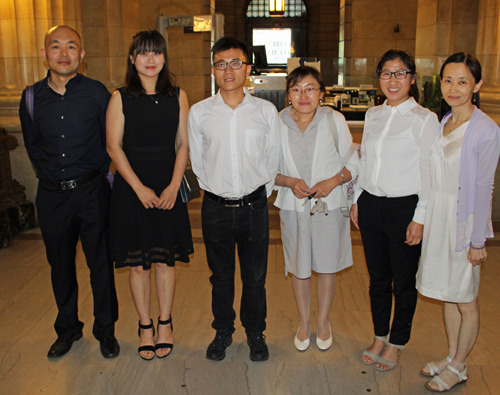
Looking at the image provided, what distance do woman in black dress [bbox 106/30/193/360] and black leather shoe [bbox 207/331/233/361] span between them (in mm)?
305

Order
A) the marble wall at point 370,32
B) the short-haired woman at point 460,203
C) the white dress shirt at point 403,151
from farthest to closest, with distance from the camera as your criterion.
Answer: the marble wall at point 370,32, the white dress shirt at point 403,151, the short-haired woman at point 460,203

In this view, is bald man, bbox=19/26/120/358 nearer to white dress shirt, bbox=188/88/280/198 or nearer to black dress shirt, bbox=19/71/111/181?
black dress shirt, bbox=19/71/111/181

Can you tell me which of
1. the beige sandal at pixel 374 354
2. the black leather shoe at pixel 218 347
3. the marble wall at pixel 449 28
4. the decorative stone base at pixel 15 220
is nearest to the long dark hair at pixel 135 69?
the black leather shoe at pixel 218 347

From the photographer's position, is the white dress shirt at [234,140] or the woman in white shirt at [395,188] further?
the white dress shirt at [234,140]

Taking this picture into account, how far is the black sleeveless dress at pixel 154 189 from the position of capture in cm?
303

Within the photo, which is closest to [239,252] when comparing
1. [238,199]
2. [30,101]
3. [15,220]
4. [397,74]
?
[238,199]

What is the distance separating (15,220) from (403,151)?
485 centimetres

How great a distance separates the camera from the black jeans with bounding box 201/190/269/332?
3.09 m

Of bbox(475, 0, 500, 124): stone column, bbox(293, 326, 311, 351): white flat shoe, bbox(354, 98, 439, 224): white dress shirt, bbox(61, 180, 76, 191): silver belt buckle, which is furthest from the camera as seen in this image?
bbox(475, 0, 500, 124): stone column

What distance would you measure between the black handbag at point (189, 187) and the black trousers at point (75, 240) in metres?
0.55

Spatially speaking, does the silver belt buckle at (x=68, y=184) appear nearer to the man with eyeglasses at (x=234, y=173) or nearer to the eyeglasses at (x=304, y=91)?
the man with eyeglasses at (x=234, y=173)

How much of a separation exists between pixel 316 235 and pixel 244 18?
22.8 m

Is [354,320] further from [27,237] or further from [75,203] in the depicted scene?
[27,237]

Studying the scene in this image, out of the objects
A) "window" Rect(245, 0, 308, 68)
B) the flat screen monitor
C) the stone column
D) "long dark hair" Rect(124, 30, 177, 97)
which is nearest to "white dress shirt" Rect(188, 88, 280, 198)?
"long dark hair" Rect(124, 30, 177, 97)
